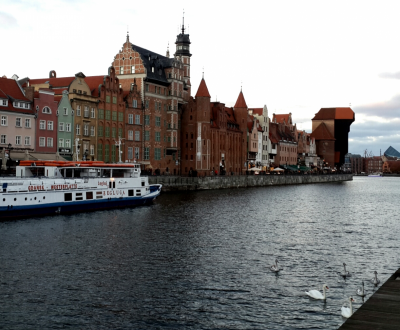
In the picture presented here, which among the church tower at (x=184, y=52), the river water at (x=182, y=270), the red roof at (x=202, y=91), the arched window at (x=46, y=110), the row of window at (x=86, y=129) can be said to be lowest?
the river water at (x=182, y=270)

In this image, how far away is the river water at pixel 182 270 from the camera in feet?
75.8

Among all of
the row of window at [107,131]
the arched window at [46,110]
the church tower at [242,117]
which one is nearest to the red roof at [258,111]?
the church tower at [242,117]

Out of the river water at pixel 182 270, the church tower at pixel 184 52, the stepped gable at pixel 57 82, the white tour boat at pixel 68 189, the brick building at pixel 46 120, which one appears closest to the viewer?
the river water at pixel 182 270

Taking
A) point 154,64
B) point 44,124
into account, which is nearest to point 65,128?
point 44,124

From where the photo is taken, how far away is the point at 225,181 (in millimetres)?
120375

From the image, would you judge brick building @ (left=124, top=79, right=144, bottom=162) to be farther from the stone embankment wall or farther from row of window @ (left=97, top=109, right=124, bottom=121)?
the stone embankment wall

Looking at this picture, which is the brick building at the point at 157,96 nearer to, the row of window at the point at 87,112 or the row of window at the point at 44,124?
the row of window at the point at 87,112

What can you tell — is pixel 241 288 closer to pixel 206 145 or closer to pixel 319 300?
pixel 319 300

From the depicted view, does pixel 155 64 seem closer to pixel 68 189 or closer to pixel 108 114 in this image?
pixel 108 114

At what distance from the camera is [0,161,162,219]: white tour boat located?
55062 mm

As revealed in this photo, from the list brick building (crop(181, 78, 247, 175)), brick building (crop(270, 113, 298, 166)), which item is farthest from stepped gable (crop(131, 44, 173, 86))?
brick building (crop(270, 113, 298, 166))

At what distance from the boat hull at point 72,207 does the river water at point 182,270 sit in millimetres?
2343

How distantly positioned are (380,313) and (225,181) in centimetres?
10164

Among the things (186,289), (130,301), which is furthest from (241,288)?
(130,301)
